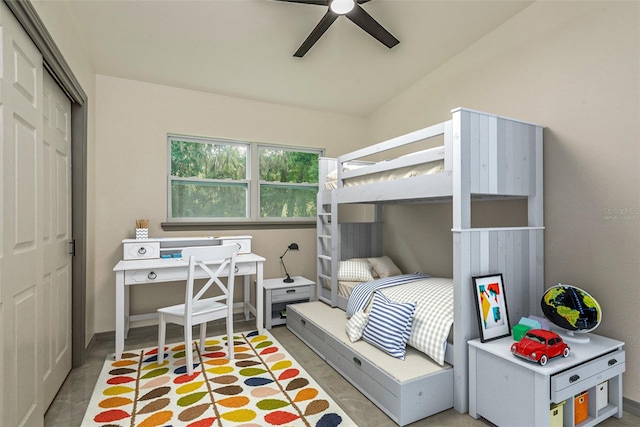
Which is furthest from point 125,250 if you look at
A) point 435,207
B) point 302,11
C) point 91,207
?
point 435,207

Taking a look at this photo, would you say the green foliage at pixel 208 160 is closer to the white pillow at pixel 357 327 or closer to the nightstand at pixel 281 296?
the nightstand at pixel 281 296

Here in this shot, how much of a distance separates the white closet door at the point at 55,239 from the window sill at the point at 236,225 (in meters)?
1.06

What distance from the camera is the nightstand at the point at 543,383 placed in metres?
1.60

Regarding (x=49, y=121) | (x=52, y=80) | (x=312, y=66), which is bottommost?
(x=49, y=121)

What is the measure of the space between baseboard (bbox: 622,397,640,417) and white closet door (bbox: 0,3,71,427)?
3201 mm

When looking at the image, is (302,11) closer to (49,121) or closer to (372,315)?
(49,121)

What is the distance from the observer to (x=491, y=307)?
2.01m

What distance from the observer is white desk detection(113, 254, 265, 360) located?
2.67 metres

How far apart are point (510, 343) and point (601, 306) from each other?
709 mm

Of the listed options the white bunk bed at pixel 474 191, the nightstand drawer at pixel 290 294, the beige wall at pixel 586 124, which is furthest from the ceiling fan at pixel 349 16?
the nightstand drawer at pixel 290 294

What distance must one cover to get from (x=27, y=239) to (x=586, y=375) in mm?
2970

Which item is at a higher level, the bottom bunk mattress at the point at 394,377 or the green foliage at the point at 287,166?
the green foliage at the point at 287,166

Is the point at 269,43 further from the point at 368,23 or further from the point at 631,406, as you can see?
the point at 631,406

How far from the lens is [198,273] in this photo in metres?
2.96
